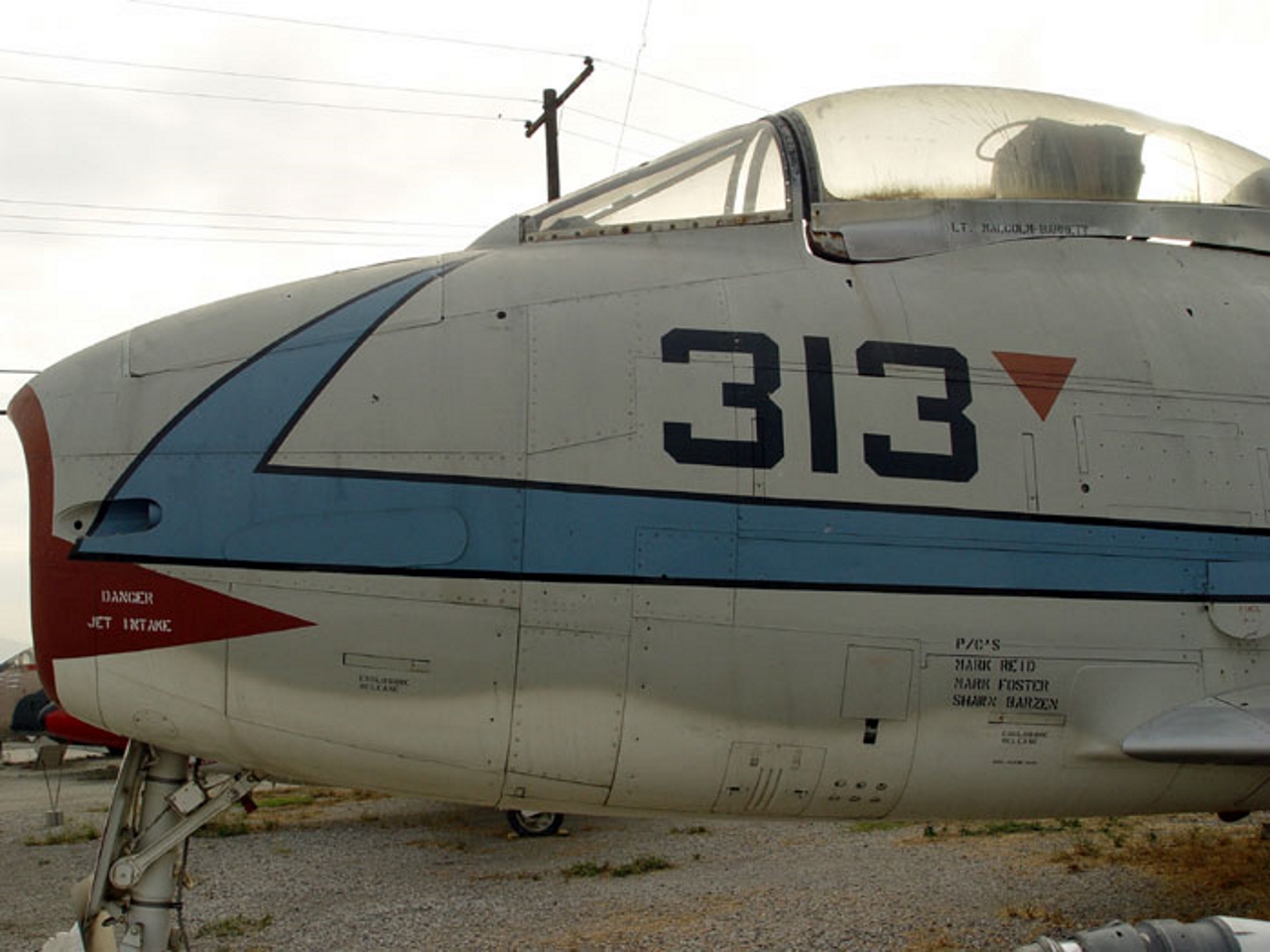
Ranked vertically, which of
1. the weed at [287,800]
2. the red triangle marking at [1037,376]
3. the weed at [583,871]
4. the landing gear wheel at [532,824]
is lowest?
the weed at [287,800]

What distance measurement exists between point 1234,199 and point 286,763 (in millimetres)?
5134

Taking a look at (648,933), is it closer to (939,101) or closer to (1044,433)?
(1044,433)

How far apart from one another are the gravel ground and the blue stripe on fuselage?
171cm

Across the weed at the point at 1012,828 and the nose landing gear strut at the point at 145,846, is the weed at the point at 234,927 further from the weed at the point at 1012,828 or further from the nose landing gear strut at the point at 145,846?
the weed at the point at 1012,828

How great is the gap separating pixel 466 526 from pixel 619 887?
19.4 feet

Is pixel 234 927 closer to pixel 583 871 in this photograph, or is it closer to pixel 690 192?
pixel 583 871

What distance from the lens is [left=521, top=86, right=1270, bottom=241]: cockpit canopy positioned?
479 centimetres

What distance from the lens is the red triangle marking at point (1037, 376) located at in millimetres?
4484

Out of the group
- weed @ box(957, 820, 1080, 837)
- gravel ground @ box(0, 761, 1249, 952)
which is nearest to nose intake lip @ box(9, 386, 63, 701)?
gravel ground @ box(0, 761, 1249, 952)

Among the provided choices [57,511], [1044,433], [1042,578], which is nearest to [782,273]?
[1044,433]

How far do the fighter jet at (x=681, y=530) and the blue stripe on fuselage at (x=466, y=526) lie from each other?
0.04ft

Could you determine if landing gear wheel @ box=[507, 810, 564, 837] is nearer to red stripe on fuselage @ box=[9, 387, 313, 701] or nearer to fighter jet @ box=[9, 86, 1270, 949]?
fighter jet @ box=[9, 86, 1270, 949]

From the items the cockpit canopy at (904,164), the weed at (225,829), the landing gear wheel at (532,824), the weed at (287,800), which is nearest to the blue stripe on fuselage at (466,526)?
the cockpit canopy at (904,164)

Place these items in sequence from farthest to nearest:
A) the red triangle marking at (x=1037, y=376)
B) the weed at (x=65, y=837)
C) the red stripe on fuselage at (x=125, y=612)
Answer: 1. the weed at (x=65, y=837)
2. the red triangle marking at (x=1037, y=376)
3. the red stripe on fuselage at (x=125, y=612)
